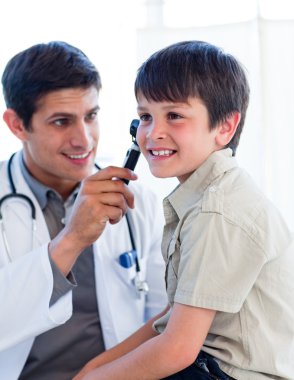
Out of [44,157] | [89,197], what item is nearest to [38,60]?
[44,157]

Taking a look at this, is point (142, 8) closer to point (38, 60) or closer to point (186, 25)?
point (186, 25)

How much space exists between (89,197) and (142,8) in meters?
0.91

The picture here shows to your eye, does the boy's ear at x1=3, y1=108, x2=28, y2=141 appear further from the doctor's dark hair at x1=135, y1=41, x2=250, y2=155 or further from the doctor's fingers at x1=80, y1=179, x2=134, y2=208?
the doctor's dark hair at x1=135, y1=41, x2=250, y2=155

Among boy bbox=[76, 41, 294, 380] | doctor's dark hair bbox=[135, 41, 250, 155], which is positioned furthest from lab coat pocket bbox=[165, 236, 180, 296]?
doctor's dark hair bbox=[135, 41, 250, 155]

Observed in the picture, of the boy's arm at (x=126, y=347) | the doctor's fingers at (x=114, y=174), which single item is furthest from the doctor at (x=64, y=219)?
the boy's arm at (x=126, y=347)

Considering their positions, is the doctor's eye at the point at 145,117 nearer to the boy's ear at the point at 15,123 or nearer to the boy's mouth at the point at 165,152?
the boy's mouth at the point at 165,152

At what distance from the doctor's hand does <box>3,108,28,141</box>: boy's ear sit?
1.28 ft

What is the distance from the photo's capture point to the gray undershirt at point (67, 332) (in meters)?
1.37

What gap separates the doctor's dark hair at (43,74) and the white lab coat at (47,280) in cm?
17

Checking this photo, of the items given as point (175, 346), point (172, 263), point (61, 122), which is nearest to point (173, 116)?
point (172, 263)

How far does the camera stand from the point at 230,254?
86cm

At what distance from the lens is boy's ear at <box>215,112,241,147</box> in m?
0.98

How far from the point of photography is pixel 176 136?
0.94 meters

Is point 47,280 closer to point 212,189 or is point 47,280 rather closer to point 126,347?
point 126,347
